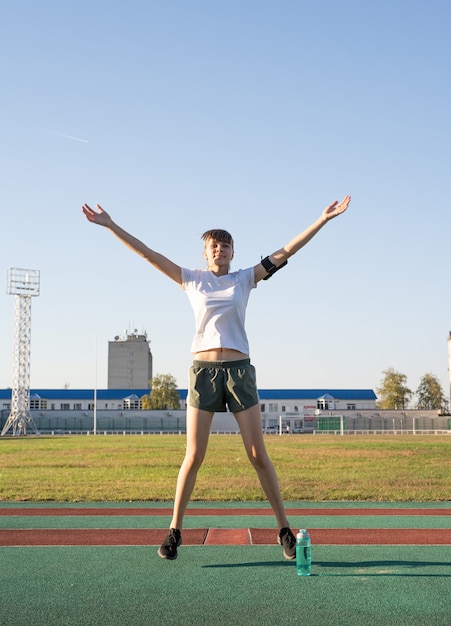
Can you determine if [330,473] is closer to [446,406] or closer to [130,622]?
[130,622]

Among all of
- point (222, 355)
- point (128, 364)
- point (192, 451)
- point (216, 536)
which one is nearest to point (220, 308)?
point (222, 355)

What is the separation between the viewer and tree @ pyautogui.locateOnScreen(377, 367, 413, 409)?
10944 centimetres

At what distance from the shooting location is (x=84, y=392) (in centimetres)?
11944

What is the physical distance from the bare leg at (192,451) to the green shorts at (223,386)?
0.07 m

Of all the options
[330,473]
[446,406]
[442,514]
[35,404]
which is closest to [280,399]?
[446,406]

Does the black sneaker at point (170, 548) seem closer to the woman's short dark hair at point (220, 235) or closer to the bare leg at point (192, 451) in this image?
the bare leg at point (192, 451)

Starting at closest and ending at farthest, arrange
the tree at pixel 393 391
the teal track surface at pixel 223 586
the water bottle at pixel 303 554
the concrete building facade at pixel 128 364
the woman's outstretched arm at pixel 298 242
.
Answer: the teal track surface at pixel 223 586
the water bottle at pixel 303 554
the woman's outstretched arm at pixel 298 242
the tree at pixel 393 391
the concrete building facade at pixel 128 364

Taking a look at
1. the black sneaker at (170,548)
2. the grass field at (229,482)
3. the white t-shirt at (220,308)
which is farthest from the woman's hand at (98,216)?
the grass field at (229,482)

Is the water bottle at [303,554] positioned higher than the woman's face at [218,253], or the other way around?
the woman's face at [218,253]

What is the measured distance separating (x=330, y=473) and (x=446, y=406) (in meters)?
110

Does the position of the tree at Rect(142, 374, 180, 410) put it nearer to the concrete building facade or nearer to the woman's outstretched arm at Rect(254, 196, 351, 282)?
the concrete building facade

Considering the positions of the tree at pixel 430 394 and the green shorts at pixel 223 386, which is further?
the tree at pixel 430 394

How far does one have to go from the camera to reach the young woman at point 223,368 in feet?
17.6

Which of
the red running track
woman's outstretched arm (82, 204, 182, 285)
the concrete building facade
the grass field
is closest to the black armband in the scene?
woman's outstretched arm (82, 204, 182, 285)
